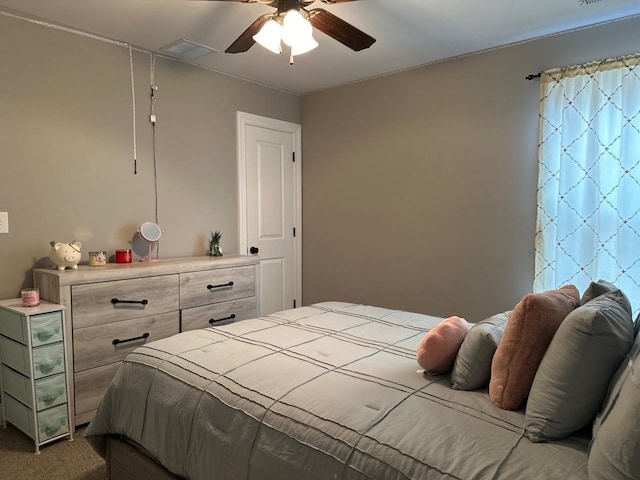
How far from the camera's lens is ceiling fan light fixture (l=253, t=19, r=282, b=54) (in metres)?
2.18

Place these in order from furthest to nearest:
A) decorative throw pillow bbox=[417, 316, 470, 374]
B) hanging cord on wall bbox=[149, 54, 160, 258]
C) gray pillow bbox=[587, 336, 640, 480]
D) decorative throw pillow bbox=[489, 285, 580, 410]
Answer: hanging cord on wall bbox=[149, 54, 160, 258], decorative throw pillow bbox=[417, 316, 470, 374], decorative throw pillow bbox=[489, 285, 580, 410], gray pillow bbox=[587, 336, 640, 480]

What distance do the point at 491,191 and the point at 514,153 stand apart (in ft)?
1.05

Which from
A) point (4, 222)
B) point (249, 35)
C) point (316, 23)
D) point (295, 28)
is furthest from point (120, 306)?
point (316, 23)

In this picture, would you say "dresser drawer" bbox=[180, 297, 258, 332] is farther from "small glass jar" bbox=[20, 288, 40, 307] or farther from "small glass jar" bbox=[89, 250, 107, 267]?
"small glass jar" bbox=[20, 288, 40, 307]

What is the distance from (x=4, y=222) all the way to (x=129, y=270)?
2.57 ft

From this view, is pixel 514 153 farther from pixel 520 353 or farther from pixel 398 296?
pixel 520 353

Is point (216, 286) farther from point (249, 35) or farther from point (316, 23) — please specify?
point (316, 23)

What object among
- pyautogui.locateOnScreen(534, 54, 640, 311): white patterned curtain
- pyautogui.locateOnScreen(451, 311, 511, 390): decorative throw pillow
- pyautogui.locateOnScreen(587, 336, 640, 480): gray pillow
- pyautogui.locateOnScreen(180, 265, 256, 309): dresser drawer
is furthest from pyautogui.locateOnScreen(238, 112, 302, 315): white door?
pyautogui.locateOnScreen(587, 336, 640, 480): gray pillow

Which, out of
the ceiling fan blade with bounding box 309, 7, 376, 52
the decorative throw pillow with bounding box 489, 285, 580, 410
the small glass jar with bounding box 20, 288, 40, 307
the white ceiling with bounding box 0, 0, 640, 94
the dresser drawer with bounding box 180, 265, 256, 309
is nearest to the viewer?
the decorative throw pillow with bounding box 489, 285, 580, 410

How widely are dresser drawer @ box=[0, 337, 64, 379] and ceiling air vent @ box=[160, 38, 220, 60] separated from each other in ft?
7.02

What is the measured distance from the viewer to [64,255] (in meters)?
2.62

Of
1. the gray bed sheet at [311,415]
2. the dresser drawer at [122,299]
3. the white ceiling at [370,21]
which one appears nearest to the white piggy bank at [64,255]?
the dresser drawer at [122,299]

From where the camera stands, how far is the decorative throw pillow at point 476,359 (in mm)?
1458

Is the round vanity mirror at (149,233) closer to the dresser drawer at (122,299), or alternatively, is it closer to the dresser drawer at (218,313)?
the dresser drawer at (122,299)
